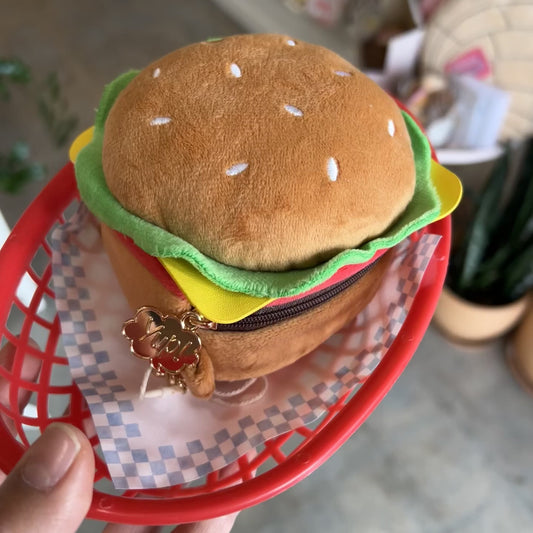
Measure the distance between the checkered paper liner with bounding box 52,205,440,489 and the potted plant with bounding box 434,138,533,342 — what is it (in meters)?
0.35

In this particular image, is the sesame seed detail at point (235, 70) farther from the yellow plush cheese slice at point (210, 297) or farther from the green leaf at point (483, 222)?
the green leaf at point (483, 222)

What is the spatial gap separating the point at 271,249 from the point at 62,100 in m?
Answer: 1.10

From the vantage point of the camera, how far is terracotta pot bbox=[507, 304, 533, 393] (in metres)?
0.92

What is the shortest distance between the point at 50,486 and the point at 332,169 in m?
0.30

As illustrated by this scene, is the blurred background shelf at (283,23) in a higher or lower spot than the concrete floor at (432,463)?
higher

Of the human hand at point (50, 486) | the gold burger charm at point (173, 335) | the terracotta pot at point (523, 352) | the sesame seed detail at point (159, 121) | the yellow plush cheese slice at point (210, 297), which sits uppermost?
the sesame seed detail at point (159, 121)

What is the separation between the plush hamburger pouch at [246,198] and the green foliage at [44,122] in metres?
0.44

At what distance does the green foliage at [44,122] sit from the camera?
2.83 feet

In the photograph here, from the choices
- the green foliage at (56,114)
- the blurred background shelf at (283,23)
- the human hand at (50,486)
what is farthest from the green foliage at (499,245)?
the green foliage at (56,114)

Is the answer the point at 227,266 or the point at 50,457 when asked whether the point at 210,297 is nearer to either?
the point at 227,266

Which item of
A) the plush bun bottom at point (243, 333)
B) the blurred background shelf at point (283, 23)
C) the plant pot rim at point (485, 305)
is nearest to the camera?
the plush bun bottom at point (243, 333)

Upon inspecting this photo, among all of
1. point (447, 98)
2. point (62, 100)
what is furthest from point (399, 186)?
point (62, 100)

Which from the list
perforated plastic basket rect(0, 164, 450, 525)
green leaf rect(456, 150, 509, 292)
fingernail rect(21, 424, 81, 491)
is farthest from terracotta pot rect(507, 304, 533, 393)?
fingernail rect(21, 424, 81, 491)

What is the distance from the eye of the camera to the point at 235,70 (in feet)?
1.50
